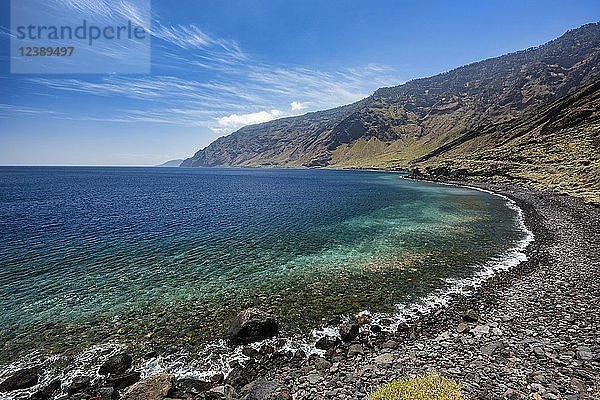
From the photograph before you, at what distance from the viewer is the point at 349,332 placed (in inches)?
793

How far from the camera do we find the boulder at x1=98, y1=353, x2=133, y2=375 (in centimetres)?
1695

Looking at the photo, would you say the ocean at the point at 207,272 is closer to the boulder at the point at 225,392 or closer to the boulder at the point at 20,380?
the boulder at the point at 20,380

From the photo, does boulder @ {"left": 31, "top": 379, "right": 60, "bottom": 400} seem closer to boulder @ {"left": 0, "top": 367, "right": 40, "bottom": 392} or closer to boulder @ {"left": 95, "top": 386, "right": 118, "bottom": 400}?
boulder @ {"left": 0, "top": 367, "right": 40, "bottom": 392}

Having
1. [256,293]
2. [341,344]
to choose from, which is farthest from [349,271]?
[341,344]

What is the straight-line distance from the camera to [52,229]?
48594 millimetres

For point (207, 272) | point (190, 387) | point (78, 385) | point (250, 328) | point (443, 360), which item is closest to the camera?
point (190, 387)

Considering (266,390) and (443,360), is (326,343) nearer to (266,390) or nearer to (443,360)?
(266,390)

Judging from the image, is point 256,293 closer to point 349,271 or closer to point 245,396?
point 349,271

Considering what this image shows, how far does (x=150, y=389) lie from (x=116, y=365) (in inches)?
139

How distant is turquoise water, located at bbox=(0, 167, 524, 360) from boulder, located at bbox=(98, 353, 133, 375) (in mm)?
1815

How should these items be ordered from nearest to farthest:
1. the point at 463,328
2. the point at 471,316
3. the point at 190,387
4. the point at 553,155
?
the point at 190,387 → the point at 463,328 → the point at 471,316 → the point at 553,155

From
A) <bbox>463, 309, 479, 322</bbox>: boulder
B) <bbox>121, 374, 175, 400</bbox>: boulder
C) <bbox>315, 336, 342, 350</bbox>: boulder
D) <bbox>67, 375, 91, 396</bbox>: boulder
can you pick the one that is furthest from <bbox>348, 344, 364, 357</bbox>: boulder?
<bbox>67, 375, 91, 396</bbox>: boulder

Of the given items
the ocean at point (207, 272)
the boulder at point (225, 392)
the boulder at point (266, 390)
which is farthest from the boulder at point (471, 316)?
the boulder at point (225, 392)

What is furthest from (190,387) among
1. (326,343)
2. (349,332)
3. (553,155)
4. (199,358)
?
(553,155)
